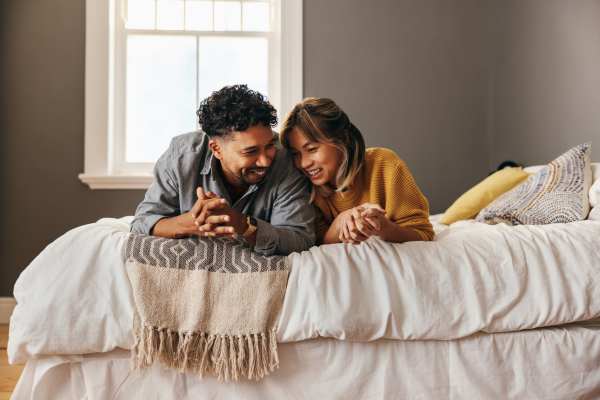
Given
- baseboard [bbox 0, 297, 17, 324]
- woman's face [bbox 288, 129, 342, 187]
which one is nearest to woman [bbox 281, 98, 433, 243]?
→ woman's face [bbox 288, 129, 342, 187]

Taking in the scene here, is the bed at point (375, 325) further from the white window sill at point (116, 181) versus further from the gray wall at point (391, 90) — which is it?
the white window sill at point (116, 181)

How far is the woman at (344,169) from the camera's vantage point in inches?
69.2

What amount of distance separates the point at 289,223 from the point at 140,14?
2583mm

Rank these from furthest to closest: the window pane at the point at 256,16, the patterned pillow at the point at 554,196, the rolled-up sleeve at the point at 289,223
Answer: the window pane at the point at 256,16
the patterned pillow at the point at 554,196
the rolled-up sleeve at the point at 289,223

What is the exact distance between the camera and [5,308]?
3.38m

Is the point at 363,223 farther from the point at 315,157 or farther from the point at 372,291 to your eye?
the point at 315,157

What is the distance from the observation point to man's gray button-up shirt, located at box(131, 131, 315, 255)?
1.66 m

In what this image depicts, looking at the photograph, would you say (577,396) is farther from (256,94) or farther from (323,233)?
(256,94)

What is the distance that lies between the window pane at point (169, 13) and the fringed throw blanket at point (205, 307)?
8.32 ft

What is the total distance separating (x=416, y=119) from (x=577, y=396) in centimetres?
239

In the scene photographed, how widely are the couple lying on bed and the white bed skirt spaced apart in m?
0.33

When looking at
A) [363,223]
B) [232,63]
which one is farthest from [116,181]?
[363,223]

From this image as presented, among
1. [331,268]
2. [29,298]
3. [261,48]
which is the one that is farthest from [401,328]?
[261,48]

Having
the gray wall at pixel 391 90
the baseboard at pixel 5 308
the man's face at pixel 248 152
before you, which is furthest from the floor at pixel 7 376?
the man's face at pixel 248 152
